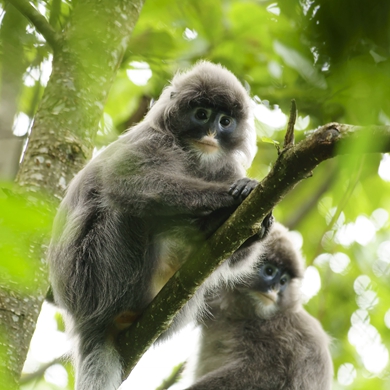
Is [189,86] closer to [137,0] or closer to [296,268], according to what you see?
[137,0]

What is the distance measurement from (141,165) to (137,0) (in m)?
1.38

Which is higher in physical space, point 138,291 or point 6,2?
point 6,2

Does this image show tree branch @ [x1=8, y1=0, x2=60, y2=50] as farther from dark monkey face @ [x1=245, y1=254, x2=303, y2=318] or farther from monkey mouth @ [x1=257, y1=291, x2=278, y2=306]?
monkey mouth @ [x1=257, y1=291, x2=278, y2=306]

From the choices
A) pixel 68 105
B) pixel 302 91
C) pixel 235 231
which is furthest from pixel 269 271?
pixel 302 91

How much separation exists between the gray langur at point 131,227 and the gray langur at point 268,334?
1.07 m

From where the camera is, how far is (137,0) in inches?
167

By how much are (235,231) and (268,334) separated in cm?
246

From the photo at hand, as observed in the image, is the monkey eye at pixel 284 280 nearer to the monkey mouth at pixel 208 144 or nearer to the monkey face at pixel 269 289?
the monkey face at pixel 269 289

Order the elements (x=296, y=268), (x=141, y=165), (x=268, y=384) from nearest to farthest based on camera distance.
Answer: (x=141, y=165), (x=268, y=384), (x=296, y=268)

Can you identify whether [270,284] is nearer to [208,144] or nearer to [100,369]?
[208,144]

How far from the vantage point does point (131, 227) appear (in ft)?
11.7

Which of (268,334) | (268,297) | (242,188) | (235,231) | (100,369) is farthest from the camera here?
(268,297)

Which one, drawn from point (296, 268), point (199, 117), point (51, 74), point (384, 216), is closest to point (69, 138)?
point (51, 74)

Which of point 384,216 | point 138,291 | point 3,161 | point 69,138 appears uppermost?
point 69,138
